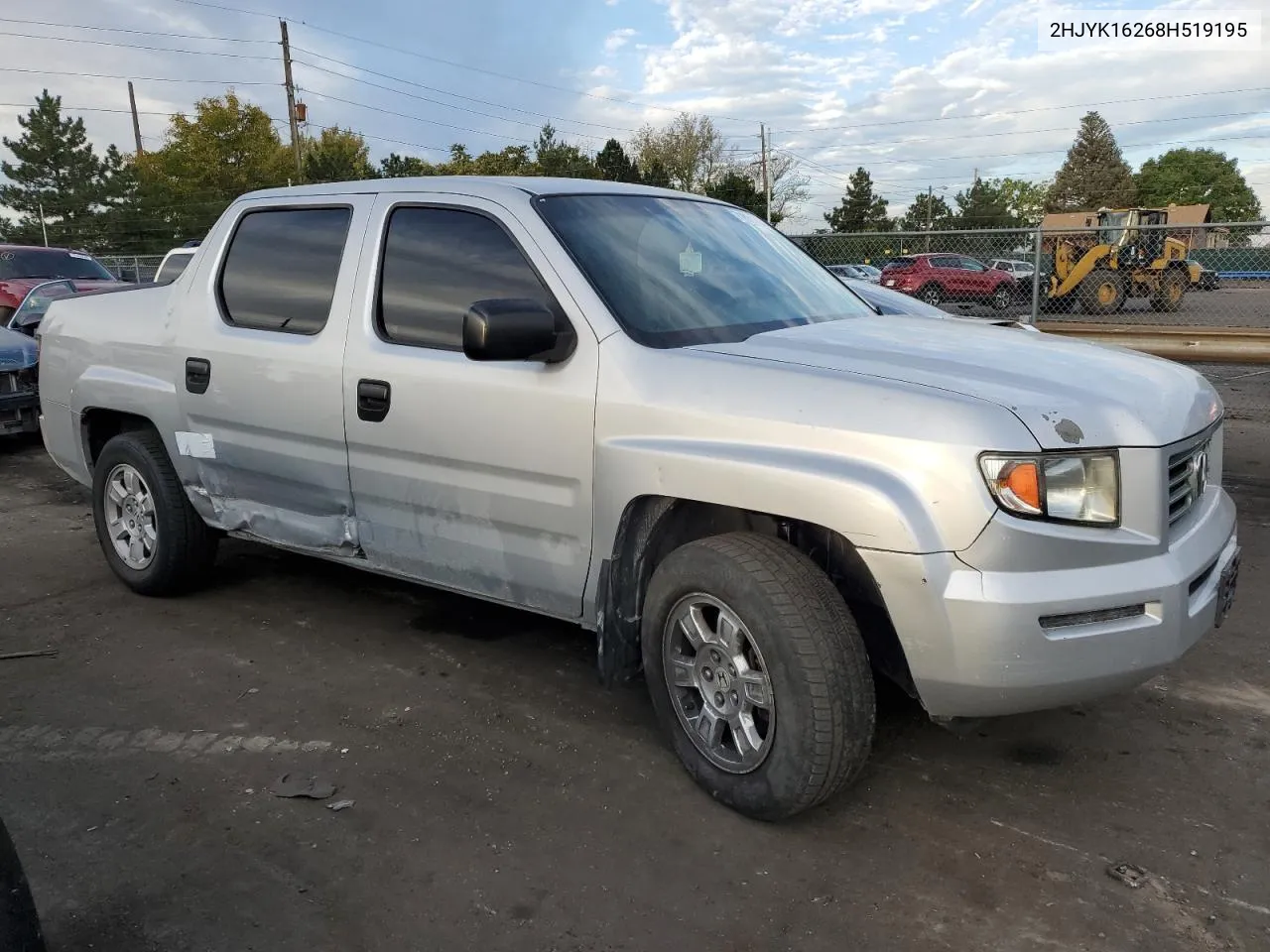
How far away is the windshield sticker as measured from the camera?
3.63m

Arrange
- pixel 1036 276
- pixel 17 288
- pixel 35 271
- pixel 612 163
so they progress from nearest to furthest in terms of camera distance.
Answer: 1. pixel 1036 276
2. pixel 17 288
3. pixel 35 271
4. pixel 612 163

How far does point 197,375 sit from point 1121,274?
35.6 feet

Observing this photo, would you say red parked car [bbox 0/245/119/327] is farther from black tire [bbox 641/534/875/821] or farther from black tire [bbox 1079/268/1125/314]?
black tire [bbox 641/534/875/821]

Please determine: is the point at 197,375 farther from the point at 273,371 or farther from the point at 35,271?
the point at 35,271

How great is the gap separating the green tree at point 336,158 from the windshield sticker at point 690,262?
24703mm

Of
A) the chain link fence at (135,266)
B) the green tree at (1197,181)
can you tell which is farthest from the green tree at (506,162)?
the green tree at (1197,181)

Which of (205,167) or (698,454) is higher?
(205,167)

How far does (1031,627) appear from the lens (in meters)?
2.52

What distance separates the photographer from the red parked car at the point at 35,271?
13328 millimetres

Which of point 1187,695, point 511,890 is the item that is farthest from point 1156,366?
point 511,890

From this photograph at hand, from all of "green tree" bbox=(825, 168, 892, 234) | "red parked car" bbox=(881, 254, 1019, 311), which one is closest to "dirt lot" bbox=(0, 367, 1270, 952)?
"red parked car" bbox=(881, 254, 1019, 311)

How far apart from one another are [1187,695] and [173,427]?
4337mm

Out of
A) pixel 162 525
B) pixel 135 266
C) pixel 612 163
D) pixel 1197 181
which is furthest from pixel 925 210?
pixel 162 525

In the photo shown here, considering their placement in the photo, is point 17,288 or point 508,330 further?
point 17,288
